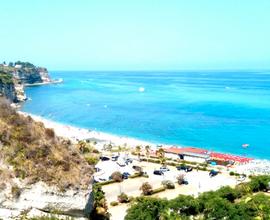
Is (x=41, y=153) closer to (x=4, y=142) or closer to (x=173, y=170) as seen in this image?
(x=4, y=142)

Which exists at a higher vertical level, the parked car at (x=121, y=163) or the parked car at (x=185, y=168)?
the parked car at (x=121, y=163)

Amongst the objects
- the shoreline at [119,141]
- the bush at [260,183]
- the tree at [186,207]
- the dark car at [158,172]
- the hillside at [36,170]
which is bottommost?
the shoreline at [119,141]

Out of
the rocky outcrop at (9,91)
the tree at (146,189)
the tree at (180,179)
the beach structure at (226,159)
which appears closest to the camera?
the tree at (146,189)

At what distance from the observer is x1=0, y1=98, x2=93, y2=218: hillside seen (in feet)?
88.8

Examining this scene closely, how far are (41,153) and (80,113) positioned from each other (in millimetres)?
91795

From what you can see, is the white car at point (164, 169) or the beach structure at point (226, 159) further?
the beach structure at point (226, 159)

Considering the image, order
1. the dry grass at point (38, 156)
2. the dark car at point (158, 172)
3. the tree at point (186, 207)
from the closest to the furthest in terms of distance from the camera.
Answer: the dry grass at point (38, 156) → the tree at point (186, 207) → the dark car at point (158, 172)

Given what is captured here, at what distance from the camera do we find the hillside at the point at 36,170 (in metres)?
27.1

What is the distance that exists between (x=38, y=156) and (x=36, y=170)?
55.2 inches

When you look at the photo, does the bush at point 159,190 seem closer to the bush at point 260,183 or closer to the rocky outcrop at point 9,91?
the bush at point 260,183

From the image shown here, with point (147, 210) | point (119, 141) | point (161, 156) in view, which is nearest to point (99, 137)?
point (119, 141)

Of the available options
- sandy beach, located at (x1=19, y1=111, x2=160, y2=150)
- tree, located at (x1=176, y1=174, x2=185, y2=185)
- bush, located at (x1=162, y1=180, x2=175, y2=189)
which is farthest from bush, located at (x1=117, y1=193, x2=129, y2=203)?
sandy beach, located at (x1=19, y1=111, x2=160, y2=150)

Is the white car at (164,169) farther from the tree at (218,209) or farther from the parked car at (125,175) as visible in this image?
the tree at (218,209)

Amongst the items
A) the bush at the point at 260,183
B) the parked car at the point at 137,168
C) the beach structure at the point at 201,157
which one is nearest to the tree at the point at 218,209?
the bush at the point at 260,183
